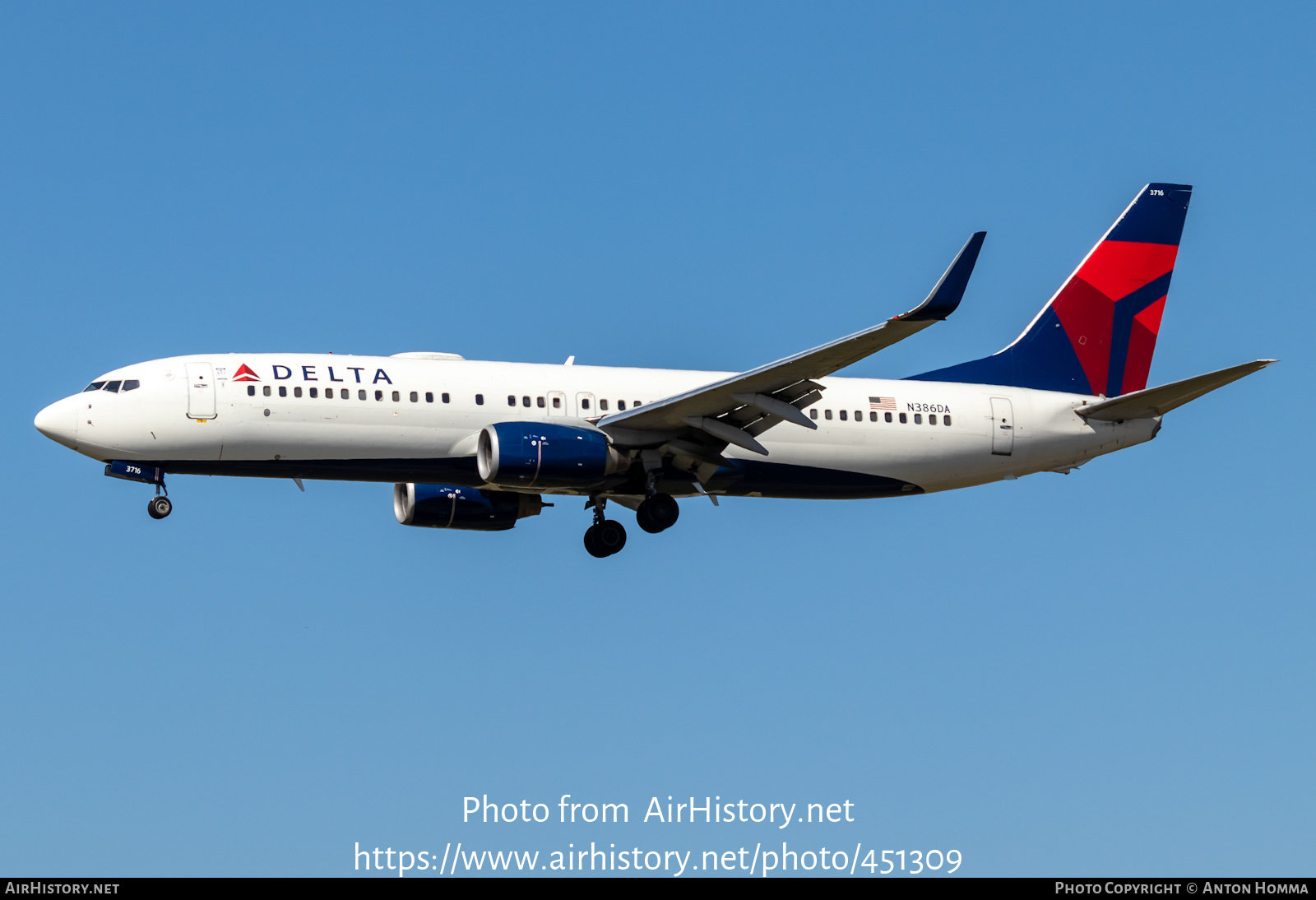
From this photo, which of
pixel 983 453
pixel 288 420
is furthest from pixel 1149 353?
pixel 288 420

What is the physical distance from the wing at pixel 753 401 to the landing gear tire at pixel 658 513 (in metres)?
1.13

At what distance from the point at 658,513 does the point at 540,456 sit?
3.56m

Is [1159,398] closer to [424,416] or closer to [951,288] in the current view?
[951,288]

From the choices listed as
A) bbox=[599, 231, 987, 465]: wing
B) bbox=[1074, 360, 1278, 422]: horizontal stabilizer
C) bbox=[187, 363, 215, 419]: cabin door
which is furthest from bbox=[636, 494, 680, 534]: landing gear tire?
bbox=[1074, 360, 1278, 422]: horizontal stabilizer

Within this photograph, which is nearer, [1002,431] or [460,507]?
[1002,431]

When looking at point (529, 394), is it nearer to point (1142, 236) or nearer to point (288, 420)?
point (288, 420)

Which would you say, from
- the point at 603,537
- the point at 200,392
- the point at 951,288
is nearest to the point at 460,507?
the point at 603,537

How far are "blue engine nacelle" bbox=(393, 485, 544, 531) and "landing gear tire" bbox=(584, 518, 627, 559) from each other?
8.07 ft

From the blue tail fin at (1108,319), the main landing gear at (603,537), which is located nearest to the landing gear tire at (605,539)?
the main landing gear at (603,537)

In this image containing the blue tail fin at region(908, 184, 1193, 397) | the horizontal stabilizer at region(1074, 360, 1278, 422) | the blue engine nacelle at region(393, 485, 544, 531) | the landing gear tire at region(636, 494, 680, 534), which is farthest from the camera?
the blue tail fin at region(908, 184, 1193, 397)

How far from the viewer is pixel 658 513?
124 ft

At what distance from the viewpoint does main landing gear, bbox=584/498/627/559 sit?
3972 cm

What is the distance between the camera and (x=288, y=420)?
116 feet

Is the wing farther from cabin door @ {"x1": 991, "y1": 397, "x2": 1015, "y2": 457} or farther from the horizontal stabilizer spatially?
the horizontal stabilizer
